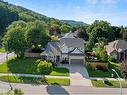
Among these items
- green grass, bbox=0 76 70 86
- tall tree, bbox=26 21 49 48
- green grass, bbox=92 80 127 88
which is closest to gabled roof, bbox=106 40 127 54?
tall tree, bbox=26 21 49 48

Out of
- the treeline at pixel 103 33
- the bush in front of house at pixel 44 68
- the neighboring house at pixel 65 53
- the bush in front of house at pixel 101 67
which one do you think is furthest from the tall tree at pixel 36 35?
the bush in front of house at pixel 44 68

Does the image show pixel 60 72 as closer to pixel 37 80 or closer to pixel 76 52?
pixel 37 80

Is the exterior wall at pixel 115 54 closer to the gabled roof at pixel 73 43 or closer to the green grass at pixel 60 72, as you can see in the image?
the gabled roof at pixel 73 43

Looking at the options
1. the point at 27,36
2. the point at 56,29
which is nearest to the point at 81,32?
the point at 56,29

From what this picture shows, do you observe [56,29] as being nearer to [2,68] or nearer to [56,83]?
[2,68]

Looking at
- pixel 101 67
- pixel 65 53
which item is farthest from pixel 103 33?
pixel 101 67

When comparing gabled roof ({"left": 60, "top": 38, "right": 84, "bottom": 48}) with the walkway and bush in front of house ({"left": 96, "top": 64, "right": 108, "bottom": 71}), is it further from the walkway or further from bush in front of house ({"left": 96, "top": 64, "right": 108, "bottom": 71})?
bush in front of house ({"left": 96, "top": 64, "right": 108, "bottom": 71})

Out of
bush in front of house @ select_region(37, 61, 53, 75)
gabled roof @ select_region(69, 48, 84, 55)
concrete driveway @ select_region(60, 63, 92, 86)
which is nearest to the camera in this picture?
bush in front of house @ select_region(37, 61, 53, 75)
